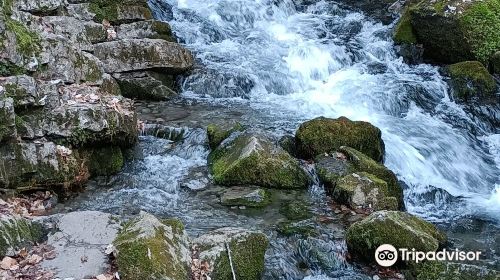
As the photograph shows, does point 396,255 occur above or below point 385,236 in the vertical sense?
below

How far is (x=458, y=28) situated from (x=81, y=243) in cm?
1083

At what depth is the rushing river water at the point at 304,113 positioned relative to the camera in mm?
7320

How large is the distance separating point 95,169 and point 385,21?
10.2 meters

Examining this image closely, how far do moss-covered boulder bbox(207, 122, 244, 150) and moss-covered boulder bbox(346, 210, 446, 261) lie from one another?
3276mm

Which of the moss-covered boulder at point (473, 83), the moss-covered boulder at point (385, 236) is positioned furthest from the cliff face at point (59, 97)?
the moss-covered boulder at point (473, 83)

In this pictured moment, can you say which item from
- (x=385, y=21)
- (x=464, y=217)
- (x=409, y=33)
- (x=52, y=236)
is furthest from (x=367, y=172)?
(x=385, y=21)

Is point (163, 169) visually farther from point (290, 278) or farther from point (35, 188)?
point (290, 278)

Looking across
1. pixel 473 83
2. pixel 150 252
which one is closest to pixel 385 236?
pixel 150 252

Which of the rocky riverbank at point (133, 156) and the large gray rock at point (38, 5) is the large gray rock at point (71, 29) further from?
the large gray rock at point (38, 5)

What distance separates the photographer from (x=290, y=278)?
20.1 ft

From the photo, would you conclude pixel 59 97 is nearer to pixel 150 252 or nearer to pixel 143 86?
pixel 143 86

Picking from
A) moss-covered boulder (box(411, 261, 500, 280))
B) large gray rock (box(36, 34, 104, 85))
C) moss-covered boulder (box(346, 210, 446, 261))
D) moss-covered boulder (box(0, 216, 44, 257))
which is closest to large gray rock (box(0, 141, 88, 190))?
large gray rock (box(36, 34, 104, 85))

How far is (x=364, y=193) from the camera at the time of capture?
7523 millimetres

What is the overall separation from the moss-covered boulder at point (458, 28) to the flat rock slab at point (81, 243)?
1025 cm
